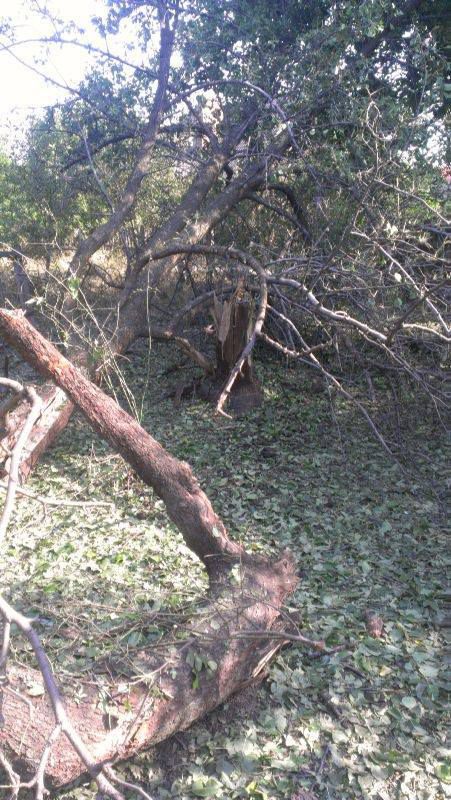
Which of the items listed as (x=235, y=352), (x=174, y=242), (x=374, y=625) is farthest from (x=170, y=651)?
(x=174, y=242)

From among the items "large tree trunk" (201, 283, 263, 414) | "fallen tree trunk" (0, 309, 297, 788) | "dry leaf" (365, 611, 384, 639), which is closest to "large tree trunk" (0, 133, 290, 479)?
Result: "large tree trunk" (201, 283, 263, 414)

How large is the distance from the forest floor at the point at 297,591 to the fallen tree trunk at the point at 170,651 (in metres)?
0.13

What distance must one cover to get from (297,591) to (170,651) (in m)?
1.12

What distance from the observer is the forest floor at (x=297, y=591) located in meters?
2.63

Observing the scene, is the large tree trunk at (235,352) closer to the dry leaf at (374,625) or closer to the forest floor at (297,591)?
the forest floor at (297,591)

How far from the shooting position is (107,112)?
23.4 feet

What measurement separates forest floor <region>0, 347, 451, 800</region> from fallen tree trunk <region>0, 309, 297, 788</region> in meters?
0.13

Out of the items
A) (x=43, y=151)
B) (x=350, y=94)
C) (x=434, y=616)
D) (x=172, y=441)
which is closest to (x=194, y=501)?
(x=434, y=616)

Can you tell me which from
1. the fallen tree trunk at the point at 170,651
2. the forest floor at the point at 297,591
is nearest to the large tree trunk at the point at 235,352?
the forest floor at the point at 297,591

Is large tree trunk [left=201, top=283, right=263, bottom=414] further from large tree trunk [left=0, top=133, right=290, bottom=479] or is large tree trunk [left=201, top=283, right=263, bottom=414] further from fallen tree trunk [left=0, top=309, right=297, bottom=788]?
fallen tree trunk [left=0, top=309, right=297, bottom=788]

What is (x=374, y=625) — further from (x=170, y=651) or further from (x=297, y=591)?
(x=170, y=651)

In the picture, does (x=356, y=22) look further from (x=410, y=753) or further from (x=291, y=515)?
(x=410, y=753)

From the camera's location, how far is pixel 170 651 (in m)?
2.79

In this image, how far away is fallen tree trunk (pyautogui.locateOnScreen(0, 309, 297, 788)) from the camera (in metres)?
2.42
